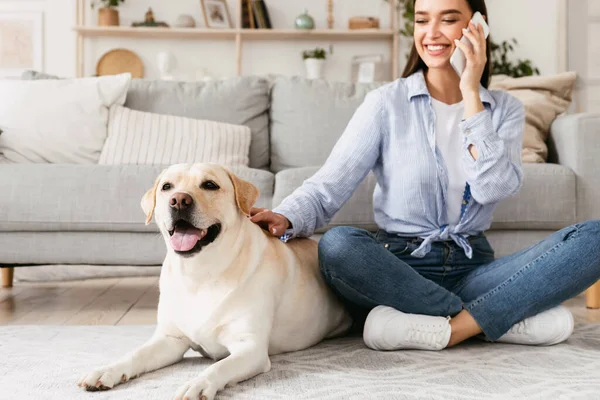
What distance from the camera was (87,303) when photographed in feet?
8.61

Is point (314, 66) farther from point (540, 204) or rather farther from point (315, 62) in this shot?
point (540, 204)

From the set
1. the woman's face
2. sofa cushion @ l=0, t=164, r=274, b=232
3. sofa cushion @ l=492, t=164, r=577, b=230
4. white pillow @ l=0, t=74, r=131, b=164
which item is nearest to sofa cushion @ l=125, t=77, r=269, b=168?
white pillow @ l=0, t=74, r=131, b=164

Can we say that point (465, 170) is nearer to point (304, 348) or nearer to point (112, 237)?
point (304, 348)

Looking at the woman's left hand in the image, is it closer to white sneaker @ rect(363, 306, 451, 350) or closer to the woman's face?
the woman's face

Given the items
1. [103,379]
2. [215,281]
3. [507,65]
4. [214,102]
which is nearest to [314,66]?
[507,65]

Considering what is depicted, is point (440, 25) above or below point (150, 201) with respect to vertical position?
above

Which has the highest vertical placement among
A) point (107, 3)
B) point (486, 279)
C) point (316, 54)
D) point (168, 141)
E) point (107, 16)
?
point (107, 3)

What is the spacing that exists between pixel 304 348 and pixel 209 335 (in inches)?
12.5

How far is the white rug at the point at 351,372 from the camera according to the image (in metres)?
1.29

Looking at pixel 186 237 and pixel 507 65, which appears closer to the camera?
pixel 186 237

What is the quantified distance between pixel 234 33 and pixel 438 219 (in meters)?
3.57

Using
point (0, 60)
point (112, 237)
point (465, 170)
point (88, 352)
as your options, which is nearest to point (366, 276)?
point (465, 170)

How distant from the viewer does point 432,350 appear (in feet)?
5.46

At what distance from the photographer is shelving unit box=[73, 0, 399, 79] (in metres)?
4.95
